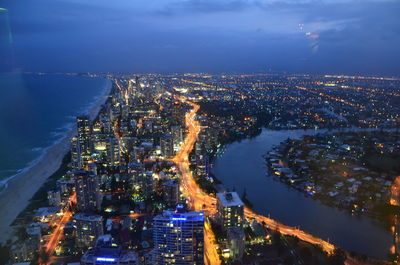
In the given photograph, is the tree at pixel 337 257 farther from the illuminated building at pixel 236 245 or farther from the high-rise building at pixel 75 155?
the high-rise building at pixel 75 155

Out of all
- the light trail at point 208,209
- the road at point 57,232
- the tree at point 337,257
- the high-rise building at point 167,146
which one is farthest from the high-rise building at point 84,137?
the tree at point 337,257

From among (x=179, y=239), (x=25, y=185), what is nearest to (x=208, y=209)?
(x=179, y=239)

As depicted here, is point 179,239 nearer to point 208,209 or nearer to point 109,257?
point 109,257

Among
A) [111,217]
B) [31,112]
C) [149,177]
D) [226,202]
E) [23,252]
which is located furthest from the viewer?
[31,112]

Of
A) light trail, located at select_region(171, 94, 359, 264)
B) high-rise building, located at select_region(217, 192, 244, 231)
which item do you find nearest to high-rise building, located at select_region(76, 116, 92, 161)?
light trail, located at select_region(171, 94, 359, 264)

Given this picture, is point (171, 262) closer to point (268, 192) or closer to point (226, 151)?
point (268, 192)

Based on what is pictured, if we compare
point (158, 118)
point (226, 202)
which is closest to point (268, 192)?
point (226, 202)

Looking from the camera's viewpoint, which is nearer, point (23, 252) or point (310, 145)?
point (23, 252)
